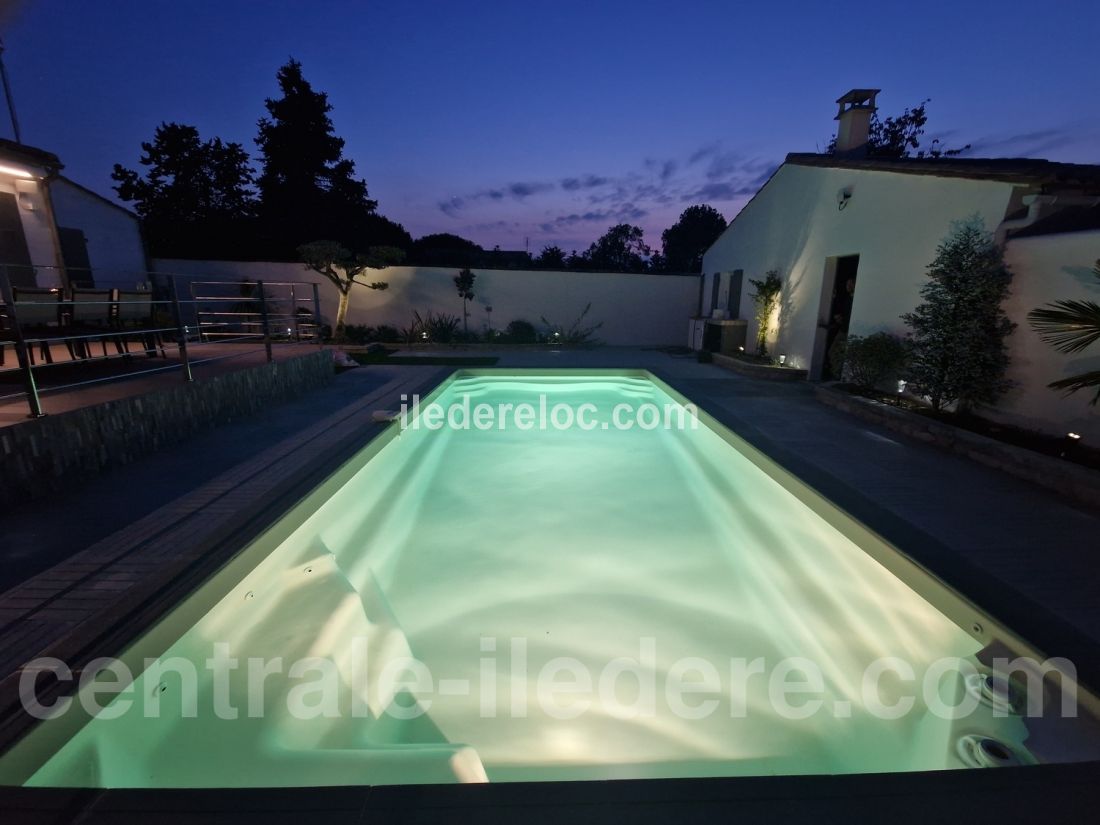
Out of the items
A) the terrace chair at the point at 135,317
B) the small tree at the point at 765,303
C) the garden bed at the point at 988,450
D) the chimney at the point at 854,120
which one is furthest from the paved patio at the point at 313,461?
A: the chimney at the point at 854,120

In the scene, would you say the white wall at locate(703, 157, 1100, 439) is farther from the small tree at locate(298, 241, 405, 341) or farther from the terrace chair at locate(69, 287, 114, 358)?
the terrace chair at locate(69, 287, 114, 358)

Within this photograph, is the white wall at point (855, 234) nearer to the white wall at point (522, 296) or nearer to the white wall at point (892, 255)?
the white wall at point (892, 255)

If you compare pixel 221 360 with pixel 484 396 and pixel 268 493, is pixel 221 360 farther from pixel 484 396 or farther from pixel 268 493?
pixel 484 396

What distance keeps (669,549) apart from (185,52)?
30.0m

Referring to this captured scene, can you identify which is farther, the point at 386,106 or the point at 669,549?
the point at 386,106

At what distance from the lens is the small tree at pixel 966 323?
421 cm

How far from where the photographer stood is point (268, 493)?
299 centimetres

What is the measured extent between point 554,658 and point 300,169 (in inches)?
1149

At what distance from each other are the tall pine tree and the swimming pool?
79.6ft

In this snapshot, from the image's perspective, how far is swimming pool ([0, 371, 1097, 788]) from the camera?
1.90 meters

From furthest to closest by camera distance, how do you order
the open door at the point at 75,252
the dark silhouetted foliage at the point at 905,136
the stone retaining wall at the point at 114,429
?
1. the dark silhouetted foliage at the point at 905,136
2. the open door at the point at 75,252
3. the stone retaining wall at the point at 114,429

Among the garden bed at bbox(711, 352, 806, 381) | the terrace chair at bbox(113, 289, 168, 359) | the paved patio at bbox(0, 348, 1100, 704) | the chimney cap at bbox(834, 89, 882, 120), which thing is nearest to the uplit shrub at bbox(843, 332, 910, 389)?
the paved patio at bbox(0, 348, 1100, 704)

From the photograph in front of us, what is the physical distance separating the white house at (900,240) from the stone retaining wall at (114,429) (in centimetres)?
734

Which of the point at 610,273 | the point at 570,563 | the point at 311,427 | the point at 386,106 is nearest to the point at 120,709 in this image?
the point at 570,563
